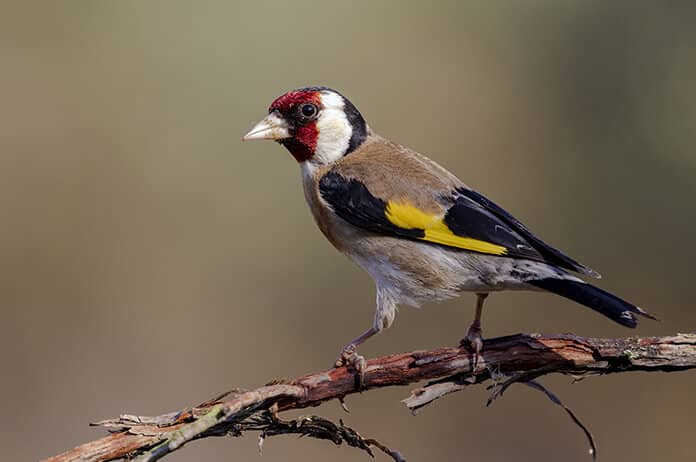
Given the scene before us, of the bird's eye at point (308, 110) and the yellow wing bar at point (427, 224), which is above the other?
the bird's eye at point (308, 110)

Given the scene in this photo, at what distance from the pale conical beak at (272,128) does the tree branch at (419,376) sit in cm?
170

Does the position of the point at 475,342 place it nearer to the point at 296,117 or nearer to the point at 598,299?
the point at 598,299

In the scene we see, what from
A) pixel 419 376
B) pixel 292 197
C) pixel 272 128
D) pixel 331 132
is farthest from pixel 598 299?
pixel 292 197

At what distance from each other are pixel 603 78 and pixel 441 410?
3251 millimetres

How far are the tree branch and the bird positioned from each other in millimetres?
328

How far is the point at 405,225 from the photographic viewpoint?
4203mm

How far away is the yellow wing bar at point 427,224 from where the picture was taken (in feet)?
13.5

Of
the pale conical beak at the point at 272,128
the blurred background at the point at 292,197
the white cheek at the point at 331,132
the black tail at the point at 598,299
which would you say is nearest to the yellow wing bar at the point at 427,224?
the black tail at the point at 598,299

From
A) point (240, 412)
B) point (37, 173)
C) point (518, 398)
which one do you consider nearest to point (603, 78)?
point (518, 398)

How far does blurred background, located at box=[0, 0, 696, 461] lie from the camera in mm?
6844

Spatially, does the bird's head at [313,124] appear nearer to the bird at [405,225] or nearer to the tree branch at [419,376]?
the bird at [405,225]

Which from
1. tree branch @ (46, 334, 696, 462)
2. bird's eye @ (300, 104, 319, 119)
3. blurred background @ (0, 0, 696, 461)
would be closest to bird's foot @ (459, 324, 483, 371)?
tree branch @ (46, 334, 696, 462)

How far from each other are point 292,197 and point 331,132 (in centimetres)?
295

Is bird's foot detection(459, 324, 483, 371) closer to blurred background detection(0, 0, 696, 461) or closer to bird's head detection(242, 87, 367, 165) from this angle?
bird's head detection(242, 87, 367, 165)
